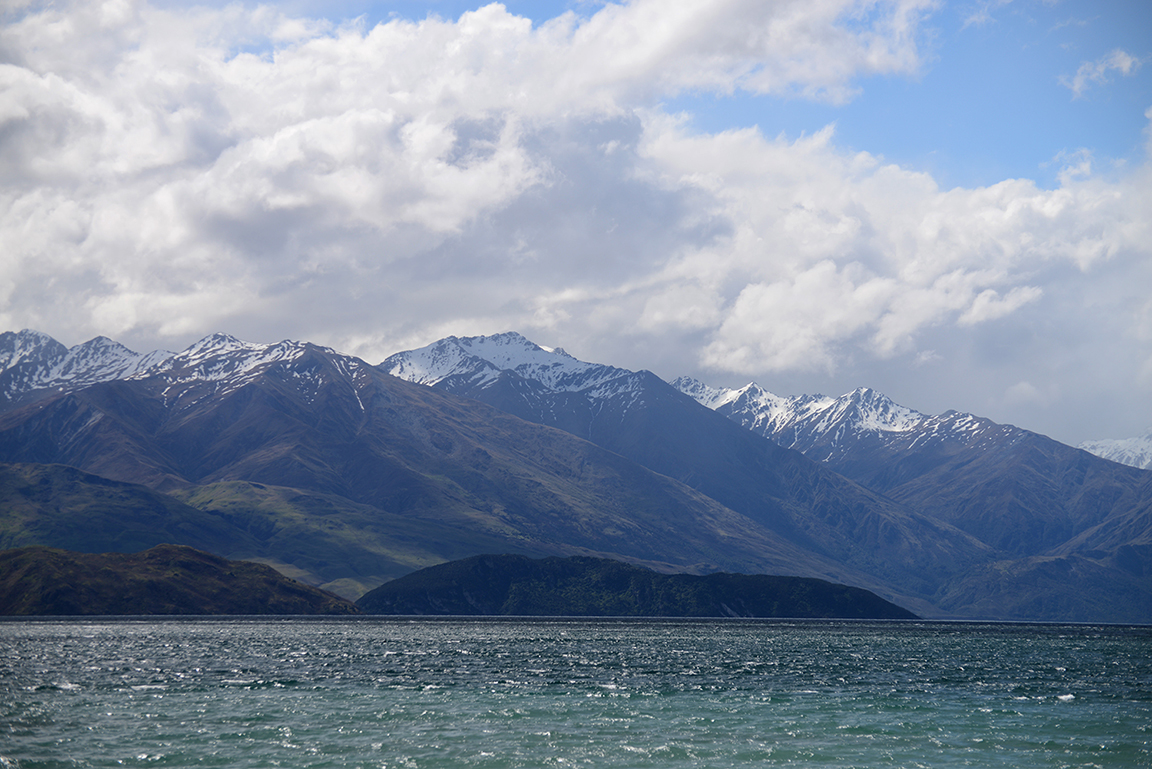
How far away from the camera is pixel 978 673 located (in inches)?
5276

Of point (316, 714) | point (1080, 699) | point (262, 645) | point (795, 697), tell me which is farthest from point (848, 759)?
point (262, 645)

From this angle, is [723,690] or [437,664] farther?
[437,664]

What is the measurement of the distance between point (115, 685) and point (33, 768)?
1825 inches

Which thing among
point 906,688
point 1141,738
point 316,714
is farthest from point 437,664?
point 1141,738

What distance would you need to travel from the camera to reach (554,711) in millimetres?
83688

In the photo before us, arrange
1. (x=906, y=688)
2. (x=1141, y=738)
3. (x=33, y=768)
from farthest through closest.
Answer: (x=906, y=688)
(x=1141, y=738)
(x=33, y=768)

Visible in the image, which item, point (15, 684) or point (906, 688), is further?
point (906, 688)

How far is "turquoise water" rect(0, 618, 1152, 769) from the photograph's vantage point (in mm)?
63906

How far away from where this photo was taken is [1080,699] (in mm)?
99500

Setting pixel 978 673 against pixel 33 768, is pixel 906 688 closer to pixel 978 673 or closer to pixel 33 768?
pixel 978 673

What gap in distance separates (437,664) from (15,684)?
52.4m

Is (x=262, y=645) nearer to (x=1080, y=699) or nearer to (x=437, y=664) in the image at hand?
(x=437, y=664)

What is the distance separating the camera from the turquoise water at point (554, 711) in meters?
63.9

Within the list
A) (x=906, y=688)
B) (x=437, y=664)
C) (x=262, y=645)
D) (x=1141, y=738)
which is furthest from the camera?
(x=262, y=645)
